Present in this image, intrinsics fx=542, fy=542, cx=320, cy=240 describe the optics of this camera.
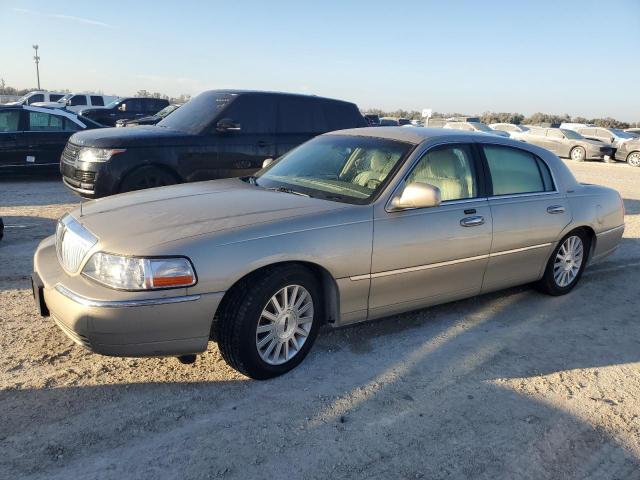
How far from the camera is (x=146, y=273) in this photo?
2.91m

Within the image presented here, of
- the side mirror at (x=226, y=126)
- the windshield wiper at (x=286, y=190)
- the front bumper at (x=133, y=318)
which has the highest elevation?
the side mirror at (x=226, y=126)

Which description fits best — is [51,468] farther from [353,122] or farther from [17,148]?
[17,148]

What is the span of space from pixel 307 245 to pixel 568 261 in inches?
121

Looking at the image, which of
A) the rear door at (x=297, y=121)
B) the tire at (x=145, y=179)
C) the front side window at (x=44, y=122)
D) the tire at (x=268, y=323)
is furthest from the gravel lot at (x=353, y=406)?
the front side window at (x=44, y=122)

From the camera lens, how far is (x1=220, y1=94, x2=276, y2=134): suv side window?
764 centimetres

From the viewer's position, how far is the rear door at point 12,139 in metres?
10.2

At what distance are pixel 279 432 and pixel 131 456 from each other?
74 cm

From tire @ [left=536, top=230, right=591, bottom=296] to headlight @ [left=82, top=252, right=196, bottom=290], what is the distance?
349 cm

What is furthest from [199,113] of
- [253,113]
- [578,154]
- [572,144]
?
[572,144]

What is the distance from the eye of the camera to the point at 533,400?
10.9ft

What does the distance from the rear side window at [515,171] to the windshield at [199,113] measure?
13.9ft

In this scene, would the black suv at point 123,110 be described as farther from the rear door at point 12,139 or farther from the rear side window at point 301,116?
the rear side window at point 301,116

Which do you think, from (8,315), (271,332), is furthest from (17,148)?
(271,332)

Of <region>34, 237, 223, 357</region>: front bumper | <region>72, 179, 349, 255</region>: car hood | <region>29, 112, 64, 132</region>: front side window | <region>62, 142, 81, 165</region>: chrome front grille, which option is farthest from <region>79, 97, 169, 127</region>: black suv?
<region>34, 237, 223, 357</region>: front bumper
